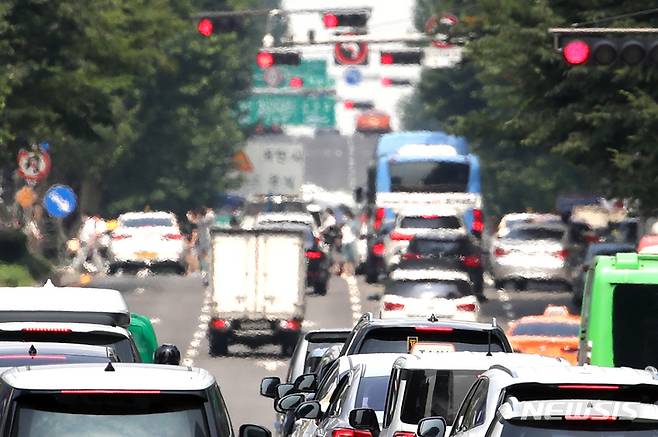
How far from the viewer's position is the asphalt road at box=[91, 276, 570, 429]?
34094 mm

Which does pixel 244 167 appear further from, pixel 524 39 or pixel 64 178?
pixel 524 39

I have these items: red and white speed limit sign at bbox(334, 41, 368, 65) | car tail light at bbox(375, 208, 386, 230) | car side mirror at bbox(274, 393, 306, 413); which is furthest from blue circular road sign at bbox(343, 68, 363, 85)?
car side mirror at bbox(274, 393, 306, 413)

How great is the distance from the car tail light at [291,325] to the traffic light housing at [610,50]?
40.7 ft

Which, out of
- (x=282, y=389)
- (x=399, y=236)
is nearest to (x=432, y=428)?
(x=282, y=389)

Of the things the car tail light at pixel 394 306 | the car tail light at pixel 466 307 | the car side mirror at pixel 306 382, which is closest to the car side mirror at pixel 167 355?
the car side mirror at pixel 306 382

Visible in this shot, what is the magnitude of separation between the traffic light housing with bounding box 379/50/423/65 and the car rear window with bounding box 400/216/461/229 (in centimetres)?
402

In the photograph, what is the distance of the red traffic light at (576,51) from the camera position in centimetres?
2802

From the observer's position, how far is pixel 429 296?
36906mm

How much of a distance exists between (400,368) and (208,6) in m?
72.2

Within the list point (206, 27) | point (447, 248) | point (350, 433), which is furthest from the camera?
point (447, 248)

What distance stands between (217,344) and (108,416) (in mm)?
28233

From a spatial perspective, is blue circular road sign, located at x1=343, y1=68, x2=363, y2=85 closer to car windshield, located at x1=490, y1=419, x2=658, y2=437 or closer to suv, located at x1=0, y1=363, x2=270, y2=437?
suv, located at x1=0, y1=363, x2=270, y2=437

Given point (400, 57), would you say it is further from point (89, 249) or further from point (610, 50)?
point (610, 50)

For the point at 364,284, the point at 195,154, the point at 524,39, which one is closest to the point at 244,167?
the point at 195,154
